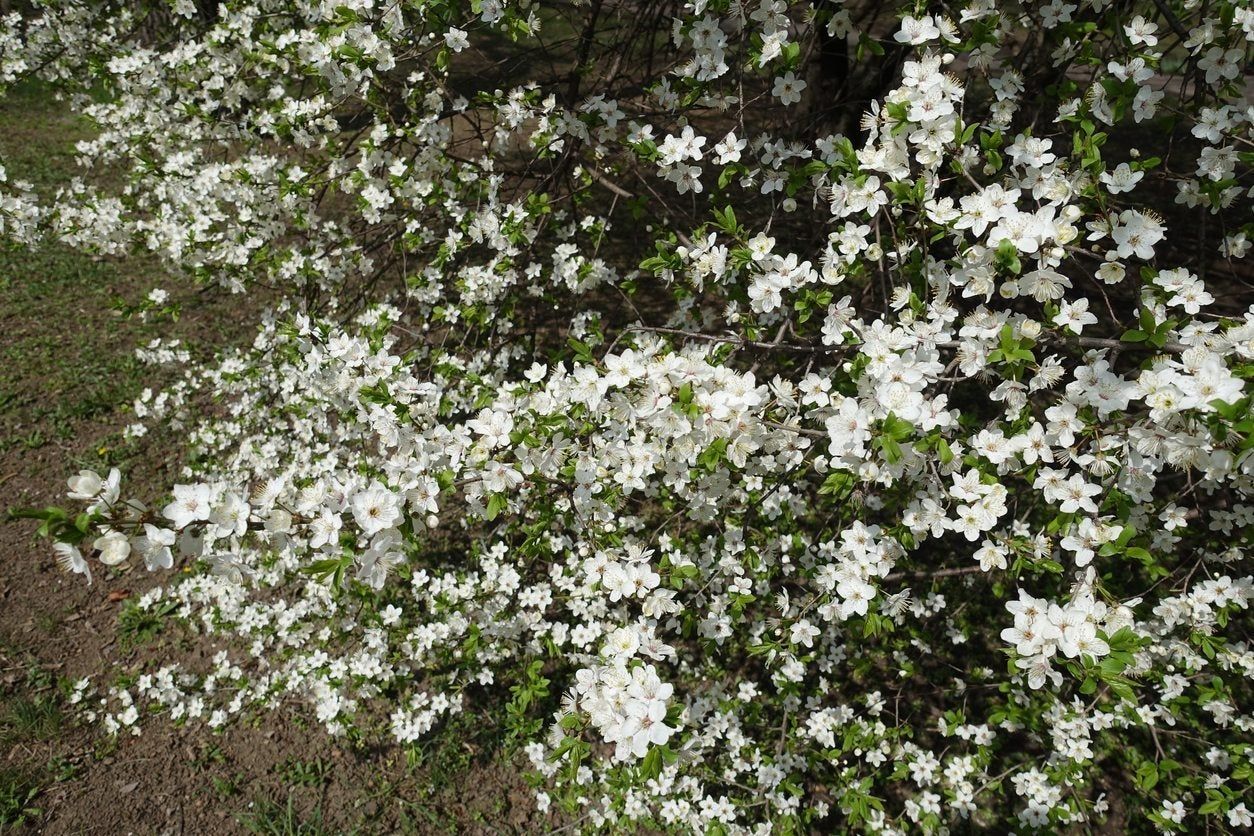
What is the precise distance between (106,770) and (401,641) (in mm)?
1509

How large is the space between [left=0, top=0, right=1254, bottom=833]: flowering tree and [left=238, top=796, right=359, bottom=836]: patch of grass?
1.30 feet

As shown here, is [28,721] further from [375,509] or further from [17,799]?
[375,509]

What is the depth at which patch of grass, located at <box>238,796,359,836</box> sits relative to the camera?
3254 mm

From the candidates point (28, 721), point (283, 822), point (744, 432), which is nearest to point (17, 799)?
point (28, 721)

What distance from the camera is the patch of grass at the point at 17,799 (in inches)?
128

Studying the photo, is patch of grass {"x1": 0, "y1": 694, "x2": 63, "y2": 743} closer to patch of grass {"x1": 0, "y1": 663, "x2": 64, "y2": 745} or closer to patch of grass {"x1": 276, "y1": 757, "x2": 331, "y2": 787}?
patch of grass {"x1": 0, "y1": 663, "x2": 64, "y2": 745}

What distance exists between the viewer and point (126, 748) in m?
3.59

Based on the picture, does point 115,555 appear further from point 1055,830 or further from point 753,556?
point 1055,830

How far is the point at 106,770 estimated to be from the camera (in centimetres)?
349

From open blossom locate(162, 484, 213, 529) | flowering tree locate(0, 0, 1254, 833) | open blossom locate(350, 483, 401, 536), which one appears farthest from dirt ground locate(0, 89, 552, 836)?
open blossom locate(162, 484, 213, 529)

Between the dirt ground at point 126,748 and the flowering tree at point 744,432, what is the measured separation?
0.17 meters

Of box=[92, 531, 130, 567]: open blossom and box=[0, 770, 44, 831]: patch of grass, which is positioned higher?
box=[92, 531, 130, 567]: open blossom

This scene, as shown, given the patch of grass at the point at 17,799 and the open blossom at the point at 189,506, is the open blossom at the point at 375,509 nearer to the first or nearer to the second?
the open blossom at the point at 189,506

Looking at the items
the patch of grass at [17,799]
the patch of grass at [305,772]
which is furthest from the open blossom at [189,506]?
the patch of grass at [17,799]
